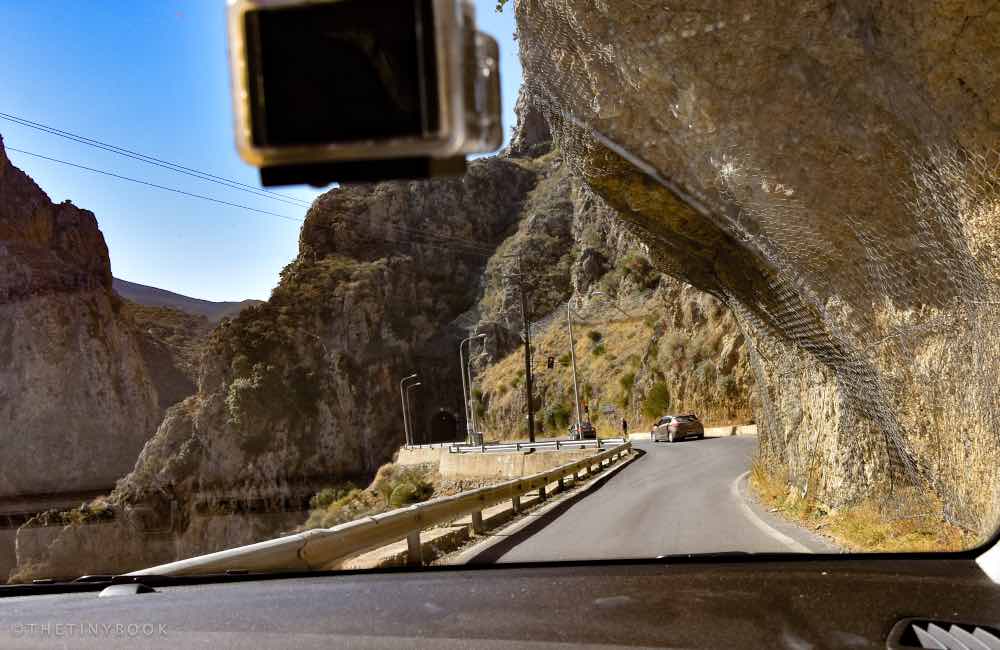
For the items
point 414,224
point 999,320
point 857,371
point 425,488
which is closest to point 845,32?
point 999,320

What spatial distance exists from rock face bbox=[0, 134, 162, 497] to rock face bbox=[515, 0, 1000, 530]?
68.0 ft

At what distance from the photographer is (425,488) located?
4484 centimetres

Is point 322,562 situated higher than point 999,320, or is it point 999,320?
point 999,320

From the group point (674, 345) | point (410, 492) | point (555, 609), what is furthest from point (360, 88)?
point (674, 345)

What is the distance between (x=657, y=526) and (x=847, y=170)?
5.56m

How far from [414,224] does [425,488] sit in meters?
21.7

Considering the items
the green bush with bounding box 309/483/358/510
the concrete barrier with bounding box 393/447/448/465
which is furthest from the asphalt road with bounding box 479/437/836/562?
the green bush with bounding box 309/483/358/510

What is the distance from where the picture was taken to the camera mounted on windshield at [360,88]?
1.81 meters

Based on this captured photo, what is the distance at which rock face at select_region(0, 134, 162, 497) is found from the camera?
29.7 meters

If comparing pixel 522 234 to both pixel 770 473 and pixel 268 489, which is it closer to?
pixel 268 489

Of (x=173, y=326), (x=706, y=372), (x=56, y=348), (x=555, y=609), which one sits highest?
(x=173, y=326)

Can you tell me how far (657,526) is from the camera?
10969mm

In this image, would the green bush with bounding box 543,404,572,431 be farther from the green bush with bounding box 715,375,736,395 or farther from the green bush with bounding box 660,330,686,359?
the green bush with bounding box 715,375,736,395

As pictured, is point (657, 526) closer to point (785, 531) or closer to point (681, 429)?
point (785, 531)
